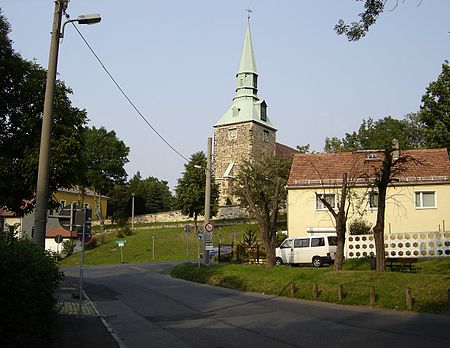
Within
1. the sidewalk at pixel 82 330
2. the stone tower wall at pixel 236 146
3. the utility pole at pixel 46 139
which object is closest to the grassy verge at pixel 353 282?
the sidewalk at pixel 82 330

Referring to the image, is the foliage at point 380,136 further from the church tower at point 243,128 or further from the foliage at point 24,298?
the foliage at point 24,298

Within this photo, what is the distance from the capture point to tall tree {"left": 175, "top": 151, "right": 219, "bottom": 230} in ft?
203

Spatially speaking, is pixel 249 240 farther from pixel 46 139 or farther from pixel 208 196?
pixel 46 139

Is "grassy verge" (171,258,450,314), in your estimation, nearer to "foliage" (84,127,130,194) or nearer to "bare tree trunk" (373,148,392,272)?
"bare tree trunk" (373,148,392,272)

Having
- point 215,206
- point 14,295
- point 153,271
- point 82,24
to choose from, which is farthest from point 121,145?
point 14,295

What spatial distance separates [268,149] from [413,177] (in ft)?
188

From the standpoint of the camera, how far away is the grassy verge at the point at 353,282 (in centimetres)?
1564

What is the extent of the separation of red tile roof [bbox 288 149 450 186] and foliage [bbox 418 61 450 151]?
6.43m

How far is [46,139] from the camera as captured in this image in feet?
36.5

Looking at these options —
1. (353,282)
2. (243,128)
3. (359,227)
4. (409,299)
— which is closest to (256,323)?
(409,299)

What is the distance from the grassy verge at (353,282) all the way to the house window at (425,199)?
1042cm

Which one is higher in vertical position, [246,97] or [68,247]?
[246,97]

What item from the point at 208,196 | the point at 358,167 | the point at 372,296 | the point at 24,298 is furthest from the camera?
the point at 358,167

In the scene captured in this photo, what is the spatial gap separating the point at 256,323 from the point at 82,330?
4.14 m
